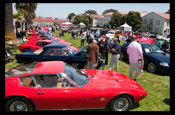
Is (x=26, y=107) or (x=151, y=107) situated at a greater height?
(x=26, y=107)

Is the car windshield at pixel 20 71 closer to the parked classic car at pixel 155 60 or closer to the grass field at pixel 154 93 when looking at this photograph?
the grass field at pixel 154 93

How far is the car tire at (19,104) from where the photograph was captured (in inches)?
137

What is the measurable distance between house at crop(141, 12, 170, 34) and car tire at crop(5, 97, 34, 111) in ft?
179

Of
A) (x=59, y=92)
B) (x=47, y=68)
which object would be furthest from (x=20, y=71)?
(x=59, y=92)

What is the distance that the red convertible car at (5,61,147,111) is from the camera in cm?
349

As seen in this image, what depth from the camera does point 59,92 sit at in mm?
3535

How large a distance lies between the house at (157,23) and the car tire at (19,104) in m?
54.7

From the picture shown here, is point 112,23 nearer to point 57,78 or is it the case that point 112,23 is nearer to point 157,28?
point 157,28

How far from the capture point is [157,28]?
2096 inches

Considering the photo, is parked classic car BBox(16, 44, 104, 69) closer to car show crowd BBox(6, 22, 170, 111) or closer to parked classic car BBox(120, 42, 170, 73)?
car show crowd BBox(6, 22, 170, 111)

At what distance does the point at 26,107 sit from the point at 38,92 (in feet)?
1.65

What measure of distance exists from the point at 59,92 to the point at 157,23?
57.5 metres
